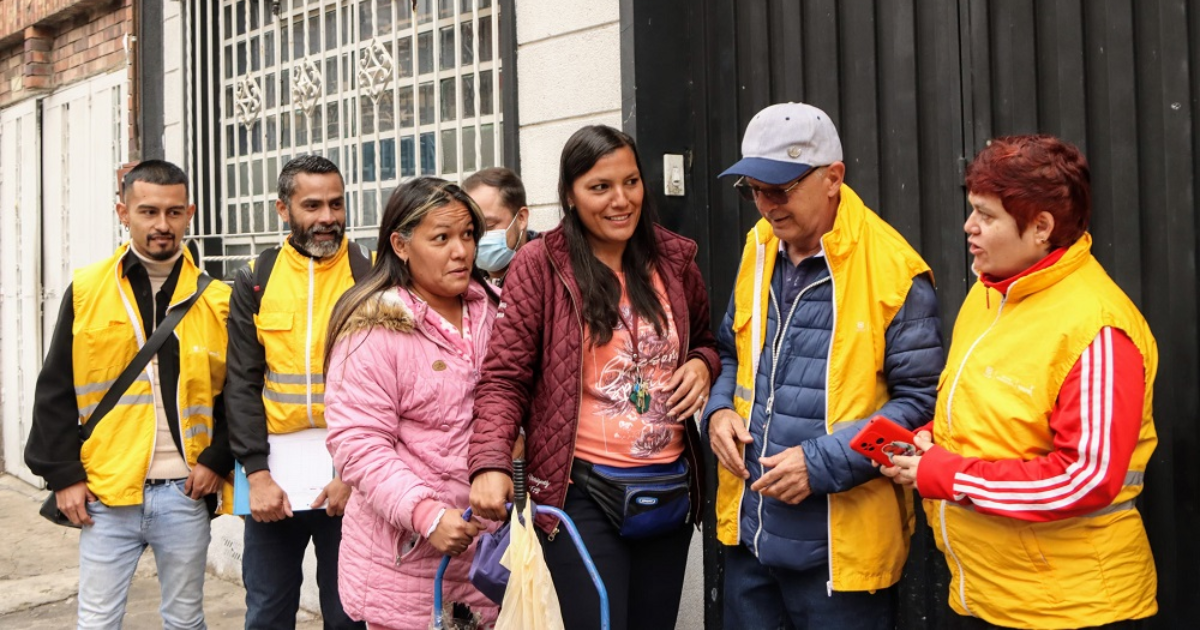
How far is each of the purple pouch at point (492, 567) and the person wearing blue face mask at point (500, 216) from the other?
142cm

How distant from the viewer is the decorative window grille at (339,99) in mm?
5449

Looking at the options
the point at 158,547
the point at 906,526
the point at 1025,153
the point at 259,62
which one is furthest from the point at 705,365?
the point at 259,62

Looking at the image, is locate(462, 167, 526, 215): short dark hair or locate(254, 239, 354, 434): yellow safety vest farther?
locate(462, 167, 526, 215): short dark hair

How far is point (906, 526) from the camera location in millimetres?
2783

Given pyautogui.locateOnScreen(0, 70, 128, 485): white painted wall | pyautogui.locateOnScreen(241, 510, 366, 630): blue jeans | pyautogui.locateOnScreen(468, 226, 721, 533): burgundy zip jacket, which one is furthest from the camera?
pyautogui.locateOnScreen(0, 70, 128, 485): white painted wall

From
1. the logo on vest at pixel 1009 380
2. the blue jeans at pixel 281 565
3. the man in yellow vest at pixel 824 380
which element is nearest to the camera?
the logo on vest at pixel 1009 380

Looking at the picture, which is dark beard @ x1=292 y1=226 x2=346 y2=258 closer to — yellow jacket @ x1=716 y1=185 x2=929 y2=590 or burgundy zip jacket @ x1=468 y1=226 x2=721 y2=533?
burgundy zip jacket @ x1=468 y1=226 x2=721 y2=533

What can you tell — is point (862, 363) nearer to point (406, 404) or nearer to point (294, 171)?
point (406, 404)

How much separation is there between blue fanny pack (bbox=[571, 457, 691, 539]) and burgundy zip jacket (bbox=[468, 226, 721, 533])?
7 cm

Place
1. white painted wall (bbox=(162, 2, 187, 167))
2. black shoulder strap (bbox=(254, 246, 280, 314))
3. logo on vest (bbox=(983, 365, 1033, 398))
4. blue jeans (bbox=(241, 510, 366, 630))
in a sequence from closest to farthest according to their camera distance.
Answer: logo on vest (bbox=(983, 365, 1033, 398)) → black shoulder strap (bbox=(254, 246, 280, 314)) → blue jeans (bbox=(241, 510, 366, 630)) → white painted wall (bbox=(162, 2, 187, 167))

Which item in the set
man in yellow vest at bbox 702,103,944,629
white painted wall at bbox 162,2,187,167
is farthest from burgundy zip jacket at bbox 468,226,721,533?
white painted wall at bbox 162,2,187,167

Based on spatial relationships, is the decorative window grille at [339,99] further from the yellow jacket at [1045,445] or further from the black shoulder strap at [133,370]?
the yellow jacket at [1045,445]

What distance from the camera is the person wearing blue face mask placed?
4.00m

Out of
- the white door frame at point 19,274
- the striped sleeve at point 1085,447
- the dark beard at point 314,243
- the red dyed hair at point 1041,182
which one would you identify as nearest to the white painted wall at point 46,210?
the white door frame at point 19,274
